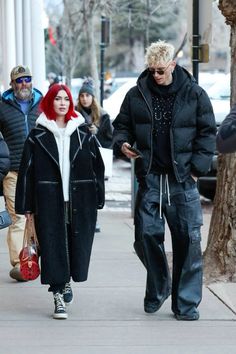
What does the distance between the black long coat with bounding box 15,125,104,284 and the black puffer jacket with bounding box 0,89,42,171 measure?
4.83ft

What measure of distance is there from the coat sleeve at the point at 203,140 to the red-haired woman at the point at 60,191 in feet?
2.55

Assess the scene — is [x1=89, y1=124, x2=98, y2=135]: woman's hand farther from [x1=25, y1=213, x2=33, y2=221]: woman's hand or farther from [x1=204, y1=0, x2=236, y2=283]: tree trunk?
[x1=25, y1=213, x2=33, y2=221]: woman's hand

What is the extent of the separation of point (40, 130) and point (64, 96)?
31cm

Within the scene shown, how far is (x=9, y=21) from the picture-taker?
53.5 ft

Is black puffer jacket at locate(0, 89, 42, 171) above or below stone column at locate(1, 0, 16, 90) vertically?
below

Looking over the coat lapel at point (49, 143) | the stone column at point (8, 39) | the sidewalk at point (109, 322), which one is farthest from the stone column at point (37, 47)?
the coat lapel at point (49, 143)

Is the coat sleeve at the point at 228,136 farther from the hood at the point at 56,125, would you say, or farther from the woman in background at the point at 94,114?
the woman in background at the point at 94,114

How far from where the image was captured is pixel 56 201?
6.71 metres

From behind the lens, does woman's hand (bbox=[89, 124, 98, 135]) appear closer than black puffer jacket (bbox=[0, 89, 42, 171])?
No

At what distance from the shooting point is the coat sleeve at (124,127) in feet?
22.5

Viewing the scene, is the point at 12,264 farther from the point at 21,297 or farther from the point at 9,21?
the point at 9,21

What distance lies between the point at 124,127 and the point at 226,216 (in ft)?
5.55

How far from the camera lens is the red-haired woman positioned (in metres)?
6.73

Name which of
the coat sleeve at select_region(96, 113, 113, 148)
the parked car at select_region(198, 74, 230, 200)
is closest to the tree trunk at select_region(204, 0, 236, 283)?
the coat sleeve at select_region(96, 113, 113, 148)
